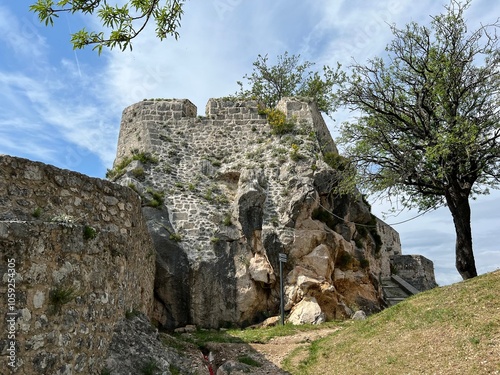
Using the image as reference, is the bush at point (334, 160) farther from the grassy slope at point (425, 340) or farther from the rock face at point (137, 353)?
the rock face at point (137, 353)

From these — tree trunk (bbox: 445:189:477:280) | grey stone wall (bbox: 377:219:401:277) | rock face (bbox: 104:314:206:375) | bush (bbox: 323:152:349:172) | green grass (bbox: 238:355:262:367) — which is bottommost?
green grass (bbox: 238:355:262:367)

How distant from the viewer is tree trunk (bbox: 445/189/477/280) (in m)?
12.6

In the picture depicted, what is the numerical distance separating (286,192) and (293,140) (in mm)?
2476

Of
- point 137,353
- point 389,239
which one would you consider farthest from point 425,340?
point 389,239

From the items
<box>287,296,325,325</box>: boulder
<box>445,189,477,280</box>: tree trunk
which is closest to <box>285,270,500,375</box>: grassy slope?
<box>445,189,477,280</box>: tree trunk

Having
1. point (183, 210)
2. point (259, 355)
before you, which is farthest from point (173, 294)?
point (259, 355)

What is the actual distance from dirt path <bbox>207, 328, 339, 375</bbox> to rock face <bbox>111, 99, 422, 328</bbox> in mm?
1994

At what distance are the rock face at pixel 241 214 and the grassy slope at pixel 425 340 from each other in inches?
128

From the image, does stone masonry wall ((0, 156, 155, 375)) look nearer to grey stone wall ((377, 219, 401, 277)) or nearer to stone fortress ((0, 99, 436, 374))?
stone fortress ((0, 99, 436, 374))

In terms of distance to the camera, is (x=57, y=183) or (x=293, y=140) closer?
(x=57, y=183)

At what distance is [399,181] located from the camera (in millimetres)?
13273

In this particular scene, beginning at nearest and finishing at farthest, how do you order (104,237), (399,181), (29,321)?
1. (29,321)
2. (104,237)
3. (399,181)

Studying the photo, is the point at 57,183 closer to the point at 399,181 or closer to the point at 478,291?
the point at 478,291

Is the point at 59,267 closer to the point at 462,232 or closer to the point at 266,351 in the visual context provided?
the point at 266,351
